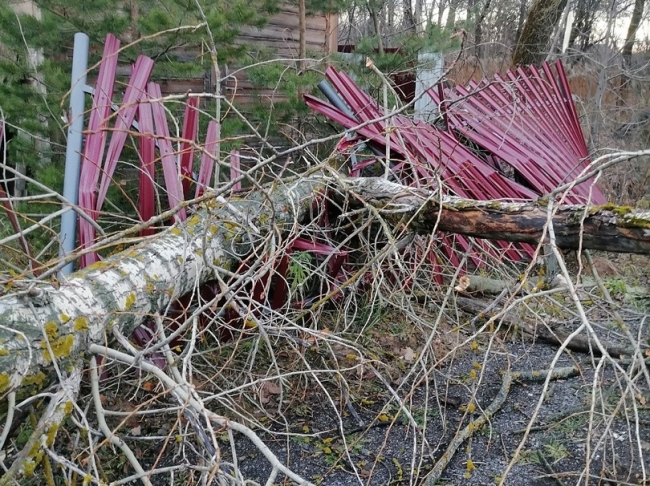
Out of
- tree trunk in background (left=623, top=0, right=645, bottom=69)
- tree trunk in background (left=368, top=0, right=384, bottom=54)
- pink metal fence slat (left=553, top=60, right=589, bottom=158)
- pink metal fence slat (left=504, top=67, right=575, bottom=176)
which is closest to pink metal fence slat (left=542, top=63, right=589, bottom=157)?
pink metal fence slat (left=553, top=60, right=589, bottom=158)

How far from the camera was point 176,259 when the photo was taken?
261 cm

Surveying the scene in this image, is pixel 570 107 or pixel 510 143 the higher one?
pixel 570 107

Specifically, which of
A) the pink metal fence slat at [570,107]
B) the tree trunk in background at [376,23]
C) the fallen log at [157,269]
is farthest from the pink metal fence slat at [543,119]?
the fallen log at [157,269]

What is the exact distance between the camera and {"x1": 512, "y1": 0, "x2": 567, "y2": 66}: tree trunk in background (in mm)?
9148

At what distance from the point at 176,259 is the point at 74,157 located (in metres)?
1.42

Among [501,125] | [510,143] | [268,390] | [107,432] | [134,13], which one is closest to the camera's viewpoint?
[107,432]

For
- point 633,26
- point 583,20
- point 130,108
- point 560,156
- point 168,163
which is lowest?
point 560,156

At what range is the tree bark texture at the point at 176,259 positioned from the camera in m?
1.74

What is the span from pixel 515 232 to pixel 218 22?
262 cm

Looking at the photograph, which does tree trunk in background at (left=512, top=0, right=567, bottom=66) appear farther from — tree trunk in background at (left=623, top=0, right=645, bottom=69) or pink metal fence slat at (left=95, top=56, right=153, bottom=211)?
pink metal fence slat at (left=95, top=56, right=153, bottom=211)

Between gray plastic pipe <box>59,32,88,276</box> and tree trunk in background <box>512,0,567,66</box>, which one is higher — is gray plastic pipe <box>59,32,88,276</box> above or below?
below

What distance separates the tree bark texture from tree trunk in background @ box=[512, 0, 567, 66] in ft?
23.0

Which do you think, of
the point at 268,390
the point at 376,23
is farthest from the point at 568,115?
the point at 268,390

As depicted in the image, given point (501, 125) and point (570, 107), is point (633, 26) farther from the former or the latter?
point (501, 125)
